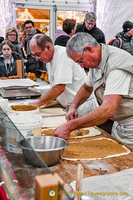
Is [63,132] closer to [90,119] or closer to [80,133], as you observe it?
[90,119]

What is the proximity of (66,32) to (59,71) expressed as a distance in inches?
67.2

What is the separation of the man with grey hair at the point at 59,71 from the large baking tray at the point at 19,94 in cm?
45

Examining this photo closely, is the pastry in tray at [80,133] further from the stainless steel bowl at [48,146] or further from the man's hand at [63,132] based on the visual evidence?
the stainless steel bowl at [48,146]

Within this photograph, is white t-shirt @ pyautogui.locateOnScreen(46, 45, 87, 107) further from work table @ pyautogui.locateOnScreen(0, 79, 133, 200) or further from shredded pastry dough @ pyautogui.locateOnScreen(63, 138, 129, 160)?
work table @ pyautogui.locateOnScreen(0, 79, 133, 200)

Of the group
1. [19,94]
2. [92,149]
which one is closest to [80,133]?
[92,149]

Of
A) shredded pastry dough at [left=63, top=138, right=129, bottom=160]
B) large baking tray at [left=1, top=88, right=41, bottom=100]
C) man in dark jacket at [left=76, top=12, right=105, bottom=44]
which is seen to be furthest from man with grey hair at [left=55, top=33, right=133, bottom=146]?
man in dark jacket at [left=76, top=12, right=105, bottom=44]

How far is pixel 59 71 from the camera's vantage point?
7.96 ft

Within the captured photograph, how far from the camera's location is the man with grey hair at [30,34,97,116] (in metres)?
2.34

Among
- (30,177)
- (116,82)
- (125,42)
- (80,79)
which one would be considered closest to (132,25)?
(125,42)

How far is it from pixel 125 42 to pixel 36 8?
4.32 meters

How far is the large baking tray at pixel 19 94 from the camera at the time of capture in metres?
2.86

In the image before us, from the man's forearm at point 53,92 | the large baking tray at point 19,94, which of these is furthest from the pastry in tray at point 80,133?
the large baking tray at point 19,94

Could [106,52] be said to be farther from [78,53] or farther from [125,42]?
[125,42]

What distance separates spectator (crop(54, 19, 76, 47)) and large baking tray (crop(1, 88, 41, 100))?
134 centimetres
